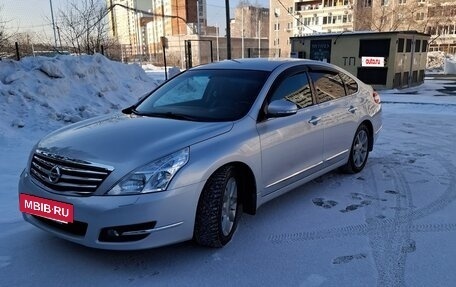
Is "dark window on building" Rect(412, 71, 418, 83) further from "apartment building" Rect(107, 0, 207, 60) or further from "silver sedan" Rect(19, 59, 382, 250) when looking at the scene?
"apartment building" Rect(107, 0, 207, 60)

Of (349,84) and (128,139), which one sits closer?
(128,139)

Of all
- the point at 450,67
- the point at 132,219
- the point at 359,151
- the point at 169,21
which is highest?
the point at 169,21

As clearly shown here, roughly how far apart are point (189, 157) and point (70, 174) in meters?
0.86

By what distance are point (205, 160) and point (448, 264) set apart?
2.00m

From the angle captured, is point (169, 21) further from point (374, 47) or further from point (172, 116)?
point (172, 116)

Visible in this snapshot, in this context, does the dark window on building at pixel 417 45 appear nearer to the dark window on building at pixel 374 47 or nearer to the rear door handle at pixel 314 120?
the dark window on building at pixel 374 47

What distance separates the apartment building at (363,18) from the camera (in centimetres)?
4659

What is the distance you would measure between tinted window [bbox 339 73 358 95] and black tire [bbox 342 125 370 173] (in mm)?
479

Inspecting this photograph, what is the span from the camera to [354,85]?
559 centimetres

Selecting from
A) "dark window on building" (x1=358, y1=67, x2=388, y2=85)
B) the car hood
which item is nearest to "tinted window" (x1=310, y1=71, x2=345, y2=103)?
the car hood

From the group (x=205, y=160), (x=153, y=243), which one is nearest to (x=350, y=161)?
(x=205, y=160)

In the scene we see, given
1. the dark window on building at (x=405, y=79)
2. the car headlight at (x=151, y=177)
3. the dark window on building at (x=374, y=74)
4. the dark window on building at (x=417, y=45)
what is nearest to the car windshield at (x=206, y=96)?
the car headlight at (x=151, y=177)

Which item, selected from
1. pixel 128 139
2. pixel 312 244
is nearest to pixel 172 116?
pixel 128 139

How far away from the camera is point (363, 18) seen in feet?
159
